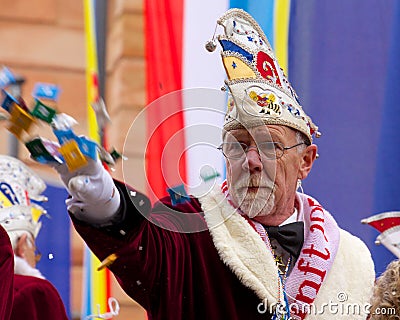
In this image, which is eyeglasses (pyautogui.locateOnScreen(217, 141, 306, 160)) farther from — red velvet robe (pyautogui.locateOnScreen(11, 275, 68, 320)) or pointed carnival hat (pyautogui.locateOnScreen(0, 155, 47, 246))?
pointed carnival hat (pyautogui.locateOnScreen(0, 155, 47, 246))

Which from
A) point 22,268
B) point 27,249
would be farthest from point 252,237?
point 27,249

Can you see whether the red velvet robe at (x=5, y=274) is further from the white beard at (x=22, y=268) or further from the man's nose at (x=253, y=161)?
the white beard at (x=22, y=268)

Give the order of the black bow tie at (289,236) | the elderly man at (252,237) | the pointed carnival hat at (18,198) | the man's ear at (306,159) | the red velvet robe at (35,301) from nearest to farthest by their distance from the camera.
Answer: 1. the elderly man at (252,237)
2. the black bow tie at (289,236)
3. the man's ear at (306,159)
4. the red velvet robe at (35,301)
5. the pointed carnival hat at (18,198)

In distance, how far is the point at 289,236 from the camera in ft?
11.2

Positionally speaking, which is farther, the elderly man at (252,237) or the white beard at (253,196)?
the white beard at (253,196)

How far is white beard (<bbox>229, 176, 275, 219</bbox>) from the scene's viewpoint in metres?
3.25

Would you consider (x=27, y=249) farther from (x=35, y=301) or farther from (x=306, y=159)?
(x=306, y=159)

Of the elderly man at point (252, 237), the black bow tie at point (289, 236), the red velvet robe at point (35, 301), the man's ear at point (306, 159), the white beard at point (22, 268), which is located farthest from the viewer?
the white beard at point (22, 268)

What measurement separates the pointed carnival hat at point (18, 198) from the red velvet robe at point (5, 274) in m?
1.32

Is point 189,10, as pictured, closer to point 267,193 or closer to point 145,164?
point 267,193

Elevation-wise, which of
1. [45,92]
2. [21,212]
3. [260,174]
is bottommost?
[21,212]

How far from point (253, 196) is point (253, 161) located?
104 mm

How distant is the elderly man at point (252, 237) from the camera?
10.1ft

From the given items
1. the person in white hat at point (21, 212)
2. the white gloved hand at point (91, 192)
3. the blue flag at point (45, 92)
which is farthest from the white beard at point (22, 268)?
the blue flag at point (45, 92)
